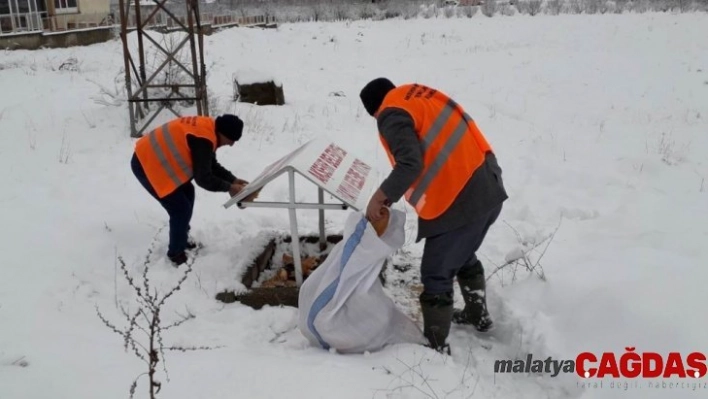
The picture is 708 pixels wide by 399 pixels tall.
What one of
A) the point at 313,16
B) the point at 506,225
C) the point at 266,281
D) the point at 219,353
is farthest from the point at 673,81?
the point at 313,16

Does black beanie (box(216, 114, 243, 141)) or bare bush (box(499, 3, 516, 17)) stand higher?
bare bush (box(499, 3, 516, 17))

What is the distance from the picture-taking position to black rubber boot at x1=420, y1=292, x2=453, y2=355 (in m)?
3.05

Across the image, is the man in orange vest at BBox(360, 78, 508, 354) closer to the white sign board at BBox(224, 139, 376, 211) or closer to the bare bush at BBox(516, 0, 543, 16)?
the white sign board at BBox(224, 139, 376, 211)

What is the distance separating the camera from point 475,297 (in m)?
3.38

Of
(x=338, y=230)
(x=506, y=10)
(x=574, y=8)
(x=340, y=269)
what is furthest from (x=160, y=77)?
(x=574, y=8)

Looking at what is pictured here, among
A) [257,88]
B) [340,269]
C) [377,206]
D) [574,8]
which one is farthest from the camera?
[574,8]

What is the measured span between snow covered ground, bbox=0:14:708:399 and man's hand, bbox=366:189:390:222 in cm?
77

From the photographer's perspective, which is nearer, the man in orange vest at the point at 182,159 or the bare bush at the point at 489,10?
the man in orange vest at the point at 182,159

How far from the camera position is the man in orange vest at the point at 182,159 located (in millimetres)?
3775

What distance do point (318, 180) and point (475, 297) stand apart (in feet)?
4.06

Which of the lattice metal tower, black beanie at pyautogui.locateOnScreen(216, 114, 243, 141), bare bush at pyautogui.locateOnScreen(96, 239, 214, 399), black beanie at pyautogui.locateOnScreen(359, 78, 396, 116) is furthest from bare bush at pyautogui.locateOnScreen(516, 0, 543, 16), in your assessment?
bare bush at pyautogui.locateOnScreen(96, 239, 214, 399)

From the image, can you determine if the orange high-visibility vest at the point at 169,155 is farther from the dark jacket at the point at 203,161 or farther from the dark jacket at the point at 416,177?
the dark jacket at the point at 416,177

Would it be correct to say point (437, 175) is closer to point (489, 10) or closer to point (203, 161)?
point (203, 161)

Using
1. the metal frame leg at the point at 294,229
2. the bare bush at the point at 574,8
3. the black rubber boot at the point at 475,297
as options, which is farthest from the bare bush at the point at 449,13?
the black rubber boot at the point at 475,297
